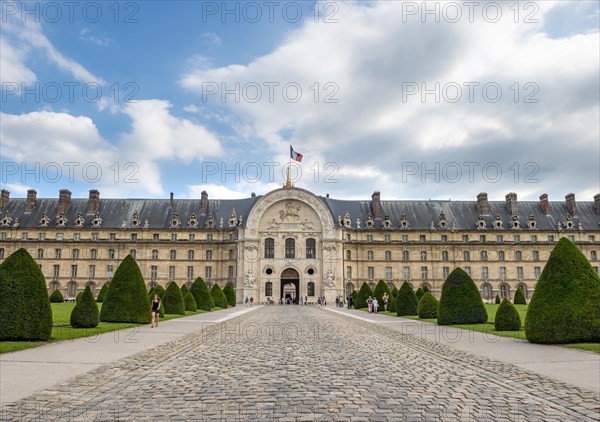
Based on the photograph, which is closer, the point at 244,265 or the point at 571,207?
the point at 244,265

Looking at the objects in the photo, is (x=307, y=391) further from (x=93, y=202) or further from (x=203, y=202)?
(x=93, y=202)

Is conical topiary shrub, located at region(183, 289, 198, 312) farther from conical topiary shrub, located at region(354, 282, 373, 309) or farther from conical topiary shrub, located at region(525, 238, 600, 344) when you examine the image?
conical topiary shrub, located at region(525, 238, 600, 344)

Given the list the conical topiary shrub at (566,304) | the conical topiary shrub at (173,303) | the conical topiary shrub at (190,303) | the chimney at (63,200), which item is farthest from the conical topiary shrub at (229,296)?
the conical topiary shrub at (566,304)

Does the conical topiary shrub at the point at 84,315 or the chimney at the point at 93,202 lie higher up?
the chimney at the point at 93,202

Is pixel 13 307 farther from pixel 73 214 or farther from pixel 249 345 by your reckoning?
pixel 73 214

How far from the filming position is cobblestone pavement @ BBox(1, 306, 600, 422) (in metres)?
6.86

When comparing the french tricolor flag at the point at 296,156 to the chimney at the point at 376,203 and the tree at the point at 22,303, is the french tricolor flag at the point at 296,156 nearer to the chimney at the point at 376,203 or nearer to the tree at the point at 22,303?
the chimney at the point at 376,203

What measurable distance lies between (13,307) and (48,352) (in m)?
3.05

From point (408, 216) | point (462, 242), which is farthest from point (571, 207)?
point (408, 216)

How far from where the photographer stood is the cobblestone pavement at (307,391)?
6.86m

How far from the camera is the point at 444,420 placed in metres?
6.55

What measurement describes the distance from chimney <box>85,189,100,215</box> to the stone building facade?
0.73ft

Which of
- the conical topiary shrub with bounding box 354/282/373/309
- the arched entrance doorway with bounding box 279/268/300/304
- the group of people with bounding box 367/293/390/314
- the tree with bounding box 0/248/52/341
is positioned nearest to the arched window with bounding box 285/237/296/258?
the arched entrance doorway with bounding box 279/268/300/304

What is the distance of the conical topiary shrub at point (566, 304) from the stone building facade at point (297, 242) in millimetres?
45733
